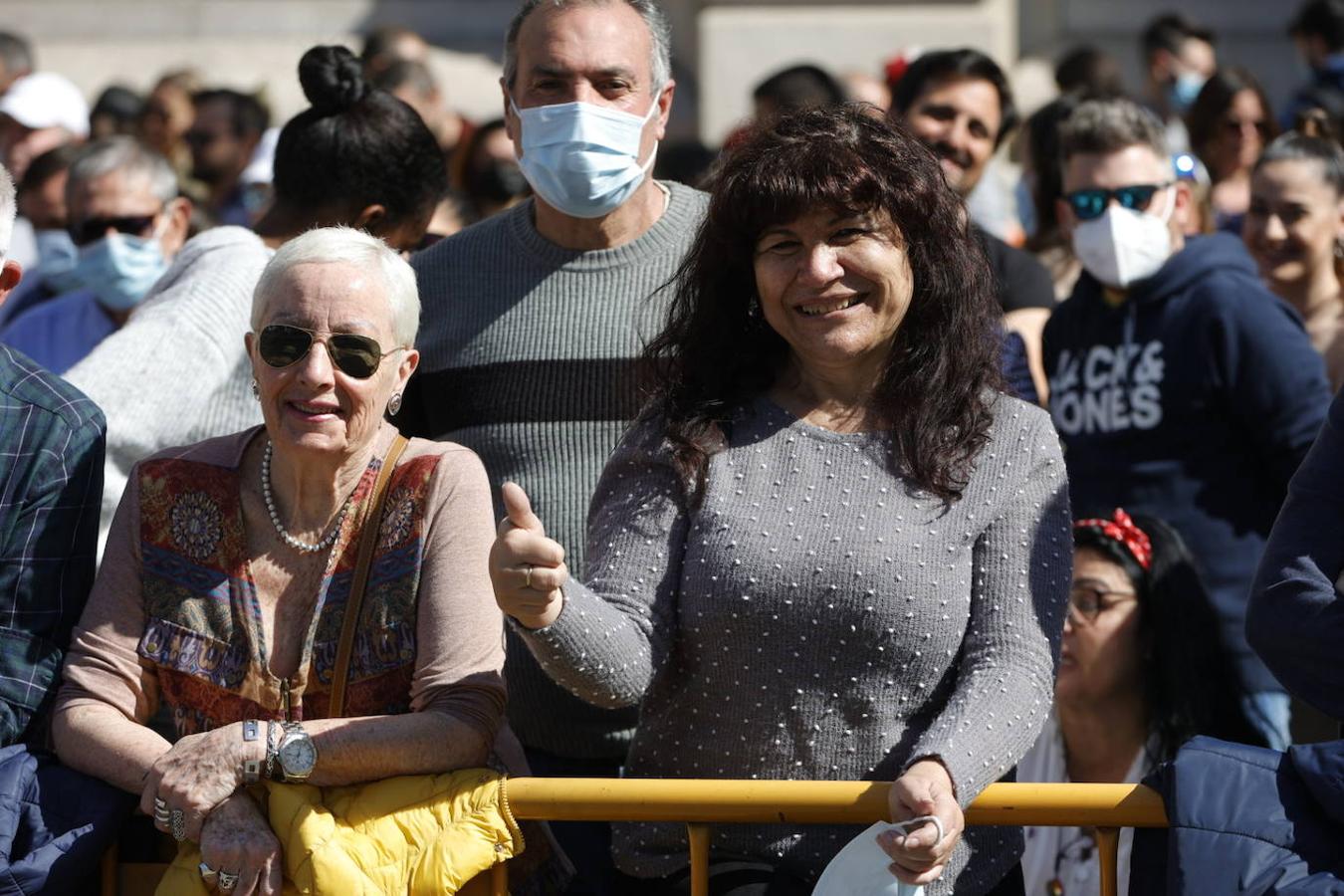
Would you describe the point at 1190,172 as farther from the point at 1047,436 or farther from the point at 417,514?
the point at 417,514

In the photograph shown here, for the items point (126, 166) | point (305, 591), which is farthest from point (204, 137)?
point (305, 591)

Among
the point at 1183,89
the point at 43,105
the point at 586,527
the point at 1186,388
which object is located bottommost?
the point at 586,527

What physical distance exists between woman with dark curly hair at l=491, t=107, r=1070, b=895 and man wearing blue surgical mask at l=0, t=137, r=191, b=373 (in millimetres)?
2727

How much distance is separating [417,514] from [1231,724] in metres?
2.14

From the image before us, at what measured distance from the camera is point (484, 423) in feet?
12.8

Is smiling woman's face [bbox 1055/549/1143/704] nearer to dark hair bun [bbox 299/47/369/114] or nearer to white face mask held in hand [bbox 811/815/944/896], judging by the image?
white face mask held in hand [bbox 811/815/944/896]

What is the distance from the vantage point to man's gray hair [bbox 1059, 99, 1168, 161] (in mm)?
5121

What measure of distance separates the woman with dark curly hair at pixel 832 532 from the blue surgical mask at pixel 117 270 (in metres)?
2.70

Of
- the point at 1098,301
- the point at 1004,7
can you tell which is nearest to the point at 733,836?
the point at 1098,301

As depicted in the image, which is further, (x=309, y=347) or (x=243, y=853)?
(x=309, y=347)

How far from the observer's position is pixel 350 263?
340 centimetres

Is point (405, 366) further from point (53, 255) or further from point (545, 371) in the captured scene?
point (53, 255)

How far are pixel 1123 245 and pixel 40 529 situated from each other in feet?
9.17

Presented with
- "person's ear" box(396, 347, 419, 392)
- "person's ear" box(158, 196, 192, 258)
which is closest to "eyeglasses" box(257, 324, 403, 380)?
"person's ear" box(396, 347, 419, 392)
